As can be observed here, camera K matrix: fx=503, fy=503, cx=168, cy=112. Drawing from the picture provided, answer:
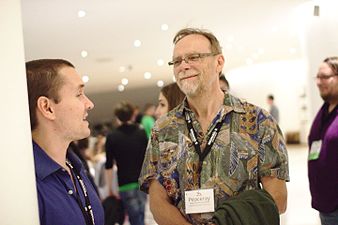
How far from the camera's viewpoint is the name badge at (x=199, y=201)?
2033 millimetres

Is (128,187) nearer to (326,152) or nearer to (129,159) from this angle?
(129,159)

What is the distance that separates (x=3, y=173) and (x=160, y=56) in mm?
2484

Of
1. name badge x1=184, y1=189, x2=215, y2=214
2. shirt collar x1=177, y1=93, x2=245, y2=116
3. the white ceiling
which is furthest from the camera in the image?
the white ceiling

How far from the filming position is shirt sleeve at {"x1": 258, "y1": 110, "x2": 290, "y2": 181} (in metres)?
2.06

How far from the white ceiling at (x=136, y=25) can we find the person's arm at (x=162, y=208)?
1.42 m

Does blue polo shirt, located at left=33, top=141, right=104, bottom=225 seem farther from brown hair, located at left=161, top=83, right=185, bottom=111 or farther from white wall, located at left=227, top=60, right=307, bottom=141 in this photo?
white wall, located at left=227, top=60, right=307, bottom=141

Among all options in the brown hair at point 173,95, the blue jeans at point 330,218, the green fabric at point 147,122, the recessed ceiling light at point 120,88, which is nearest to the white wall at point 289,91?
the recessed ceiling light at point 120,88

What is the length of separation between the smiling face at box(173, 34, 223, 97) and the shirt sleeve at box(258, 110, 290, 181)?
299mm

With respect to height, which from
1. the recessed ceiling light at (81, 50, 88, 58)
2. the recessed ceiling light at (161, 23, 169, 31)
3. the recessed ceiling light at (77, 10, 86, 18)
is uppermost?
the recessed ceiling light at (77, 10, 86, 18)

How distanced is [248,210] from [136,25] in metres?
A: 2.41

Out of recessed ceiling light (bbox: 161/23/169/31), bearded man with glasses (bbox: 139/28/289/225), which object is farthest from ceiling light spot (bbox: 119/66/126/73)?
bearded man with glasses (bbox: 139/28/289/225)

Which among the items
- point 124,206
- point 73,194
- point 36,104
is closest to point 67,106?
point 36,104

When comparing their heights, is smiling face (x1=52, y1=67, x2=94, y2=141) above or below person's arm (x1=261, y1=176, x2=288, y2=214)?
above

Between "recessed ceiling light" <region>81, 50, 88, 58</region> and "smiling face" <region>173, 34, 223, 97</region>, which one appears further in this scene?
"recessed ceiling light" <region>81, 50, 88, 58</region>
